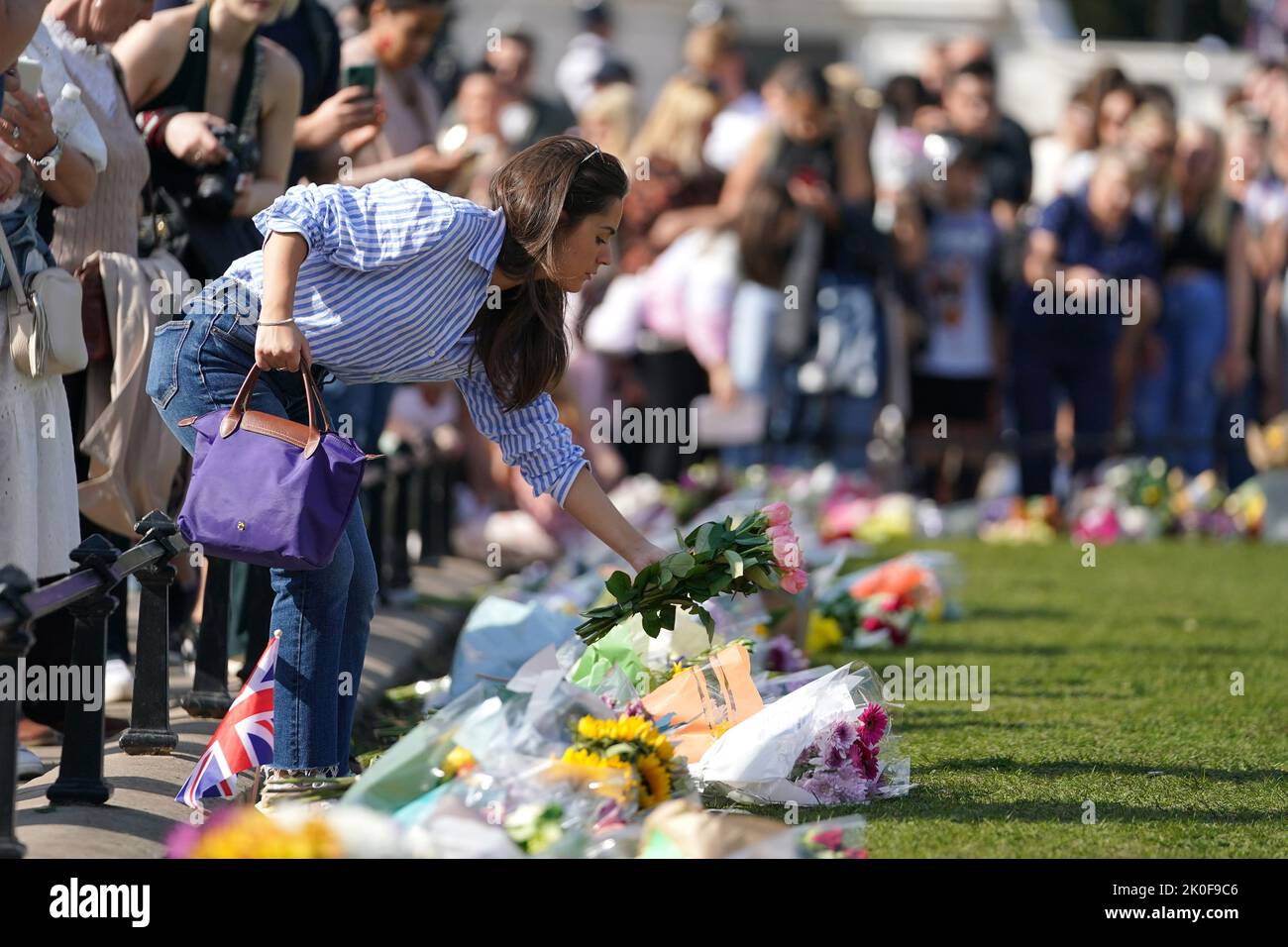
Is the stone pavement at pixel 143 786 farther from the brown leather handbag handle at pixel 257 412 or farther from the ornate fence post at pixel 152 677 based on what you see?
the brown leather handbag handle at pixel 257 412

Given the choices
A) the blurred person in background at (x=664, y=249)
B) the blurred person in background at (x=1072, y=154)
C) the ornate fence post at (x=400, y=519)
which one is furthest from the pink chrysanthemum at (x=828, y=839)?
the blurred person in background at (x=1072, y=154)

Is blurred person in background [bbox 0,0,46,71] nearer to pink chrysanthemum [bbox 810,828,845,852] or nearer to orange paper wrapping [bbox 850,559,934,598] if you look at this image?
pink chrysanthemum [bbox 810,828,845,852]

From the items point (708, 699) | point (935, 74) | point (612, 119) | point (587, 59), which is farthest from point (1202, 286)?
point (708, 699)

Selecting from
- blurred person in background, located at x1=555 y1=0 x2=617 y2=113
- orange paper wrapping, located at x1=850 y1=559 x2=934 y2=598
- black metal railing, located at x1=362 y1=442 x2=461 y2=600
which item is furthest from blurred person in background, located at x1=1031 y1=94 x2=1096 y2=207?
orange paper wrapping, located at x1=850 y1=559 x2=934 y2=598

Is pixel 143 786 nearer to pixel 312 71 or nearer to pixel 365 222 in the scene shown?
pixel 365 222

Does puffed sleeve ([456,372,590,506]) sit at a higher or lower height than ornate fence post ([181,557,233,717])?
higher

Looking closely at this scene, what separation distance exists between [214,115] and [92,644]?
261 cm

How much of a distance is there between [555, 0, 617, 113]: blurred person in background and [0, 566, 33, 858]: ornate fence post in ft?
37.6

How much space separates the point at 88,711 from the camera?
4848 millimetres

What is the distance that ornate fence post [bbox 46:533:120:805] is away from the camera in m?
4.84

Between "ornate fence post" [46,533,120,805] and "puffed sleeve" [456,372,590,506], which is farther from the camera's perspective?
"puffed sleeve" [456,372,590,506]

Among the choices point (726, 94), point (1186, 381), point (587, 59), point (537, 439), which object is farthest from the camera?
point (587, 59)

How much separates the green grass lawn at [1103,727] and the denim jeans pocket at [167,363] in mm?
1863
